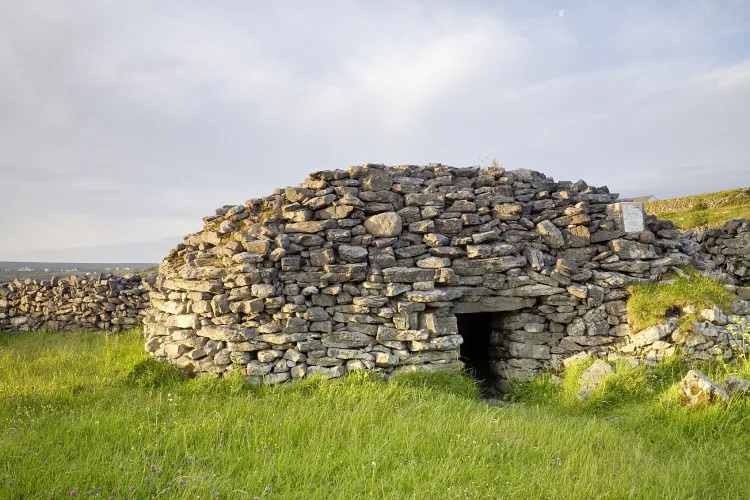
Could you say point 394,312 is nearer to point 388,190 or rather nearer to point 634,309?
point 388,190

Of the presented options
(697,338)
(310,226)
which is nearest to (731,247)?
(697,338)

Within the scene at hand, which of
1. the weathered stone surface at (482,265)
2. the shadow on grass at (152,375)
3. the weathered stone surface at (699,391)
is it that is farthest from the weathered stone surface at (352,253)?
the weathered stone surface at (699,391)

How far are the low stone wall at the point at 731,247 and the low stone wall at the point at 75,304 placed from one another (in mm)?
16272

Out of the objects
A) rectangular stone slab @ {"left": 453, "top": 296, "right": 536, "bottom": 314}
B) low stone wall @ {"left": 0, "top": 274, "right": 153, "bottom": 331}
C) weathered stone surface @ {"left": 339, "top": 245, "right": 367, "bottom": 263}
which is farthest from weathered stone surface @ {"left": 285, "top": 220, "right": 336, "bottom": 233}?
low stone wall @ {"left": 0, "top": 274, "right": 153, "bottom": 331}

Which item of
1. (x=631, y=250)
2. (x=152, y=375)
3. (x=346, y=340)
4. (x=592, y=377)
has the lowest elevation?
(x=592, y=377)

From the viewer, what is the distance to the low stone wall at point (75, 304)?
39.8 feet

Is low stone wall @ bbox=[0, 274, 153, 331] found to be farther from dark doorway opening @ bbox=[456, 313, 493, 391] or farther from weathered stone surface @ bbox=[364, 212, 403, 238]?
dark doorway opening @ bbox=[456, 313, 493, 391]

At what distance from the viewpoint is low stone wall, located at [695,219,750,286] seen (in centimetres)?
1350

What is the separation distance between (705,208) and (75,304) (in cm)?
3042

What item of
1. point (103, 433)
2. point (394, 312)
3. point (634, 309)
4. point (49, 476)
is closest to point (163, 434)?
point (103, 433)

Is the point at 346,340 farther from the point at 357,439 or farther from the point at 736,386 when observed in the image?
the point at 736,386

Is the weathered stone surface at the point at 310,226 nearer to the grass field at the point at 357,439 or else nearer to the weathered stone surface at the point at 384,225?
the weathered stone surface at the point at 384,225

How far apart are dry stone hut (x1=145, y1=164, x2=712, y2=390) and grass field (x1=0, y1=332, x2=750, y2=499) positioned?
0.59 metres

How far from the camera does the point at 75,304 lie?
488 inches
